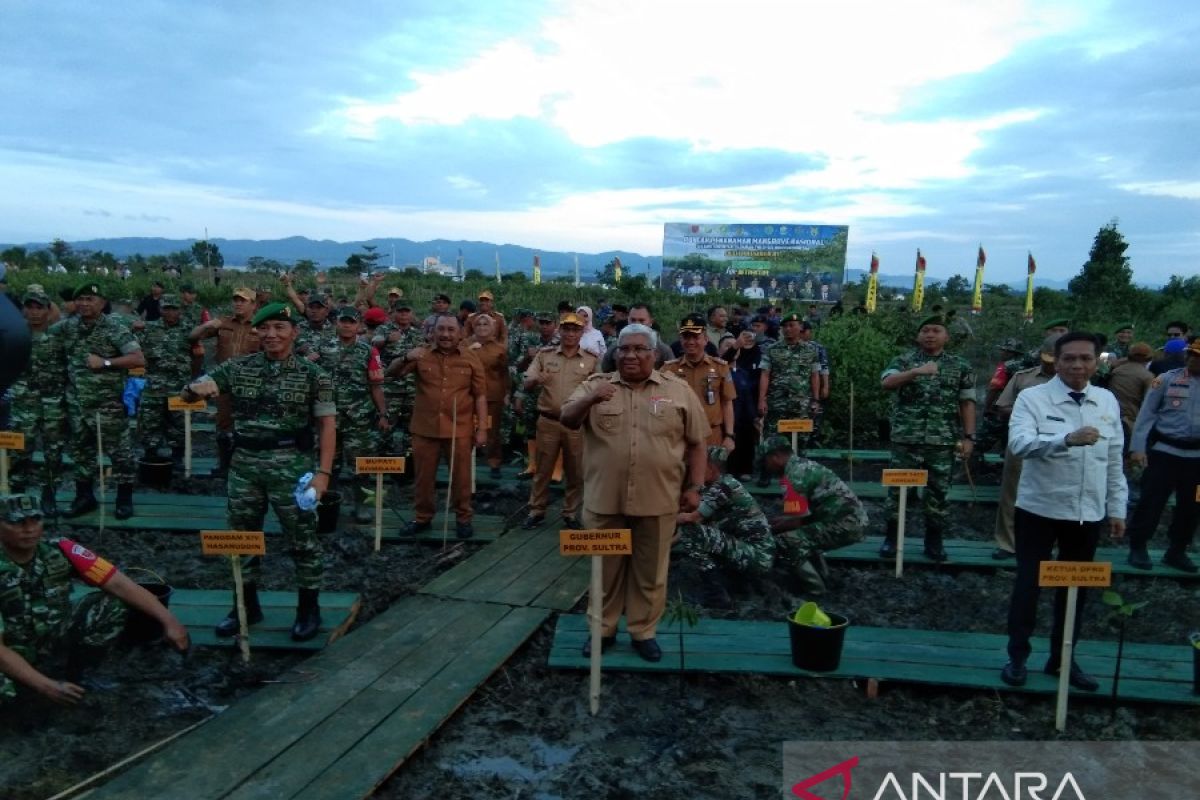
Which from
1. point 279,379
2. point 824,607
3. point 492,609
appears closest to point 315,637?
point 492,609

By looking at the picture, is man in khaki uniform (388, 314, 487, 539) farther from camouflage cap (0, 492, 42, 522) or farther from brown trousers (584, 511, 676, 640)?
camouflage cap (0, 492, 42, 522)

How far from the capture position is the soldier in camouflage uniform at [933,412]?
6254 mm

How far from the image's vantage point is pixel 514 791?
3.56 m

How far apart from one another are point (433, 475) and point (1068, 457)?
4674 millimetres

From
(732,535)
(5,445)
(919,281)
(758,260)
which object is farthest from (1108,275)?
(5,445)

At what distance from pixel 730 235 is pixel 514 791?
24887mm

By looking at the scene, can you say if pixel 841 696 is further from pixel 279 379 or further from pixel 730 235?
pixel 730 235

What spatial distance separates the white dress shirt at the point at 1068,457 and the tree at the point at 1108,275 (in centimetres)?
1971

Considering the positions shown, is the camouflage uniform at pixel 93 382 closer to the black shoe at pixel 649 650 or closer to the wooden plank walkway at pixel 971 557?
the black shoe at pixel 649 650

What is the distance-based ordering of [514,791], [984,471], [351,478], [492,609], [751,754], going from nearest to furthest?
1. [514,791]
2. [751,754]
3. [492,609]
4. [351,478]
5. [984,471]

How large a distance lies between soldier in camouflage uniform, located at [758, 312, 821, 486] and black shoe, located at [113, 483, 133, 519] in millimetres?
6067

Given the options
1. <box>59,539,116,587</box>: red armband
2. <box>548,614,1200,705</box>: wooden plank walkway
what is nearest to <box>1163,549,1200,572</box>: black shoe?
<box>548,614,1200,705</box>: wooden plank walkway

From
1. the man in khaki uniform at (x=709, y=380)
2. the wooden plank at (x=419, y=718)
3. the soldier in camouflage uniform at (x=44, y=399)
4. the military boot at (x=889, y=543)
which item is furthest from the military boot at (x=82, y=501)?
the military boot at (x=889, y=543)

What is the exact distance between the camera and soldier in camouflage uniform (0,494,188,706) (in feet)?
12.5
